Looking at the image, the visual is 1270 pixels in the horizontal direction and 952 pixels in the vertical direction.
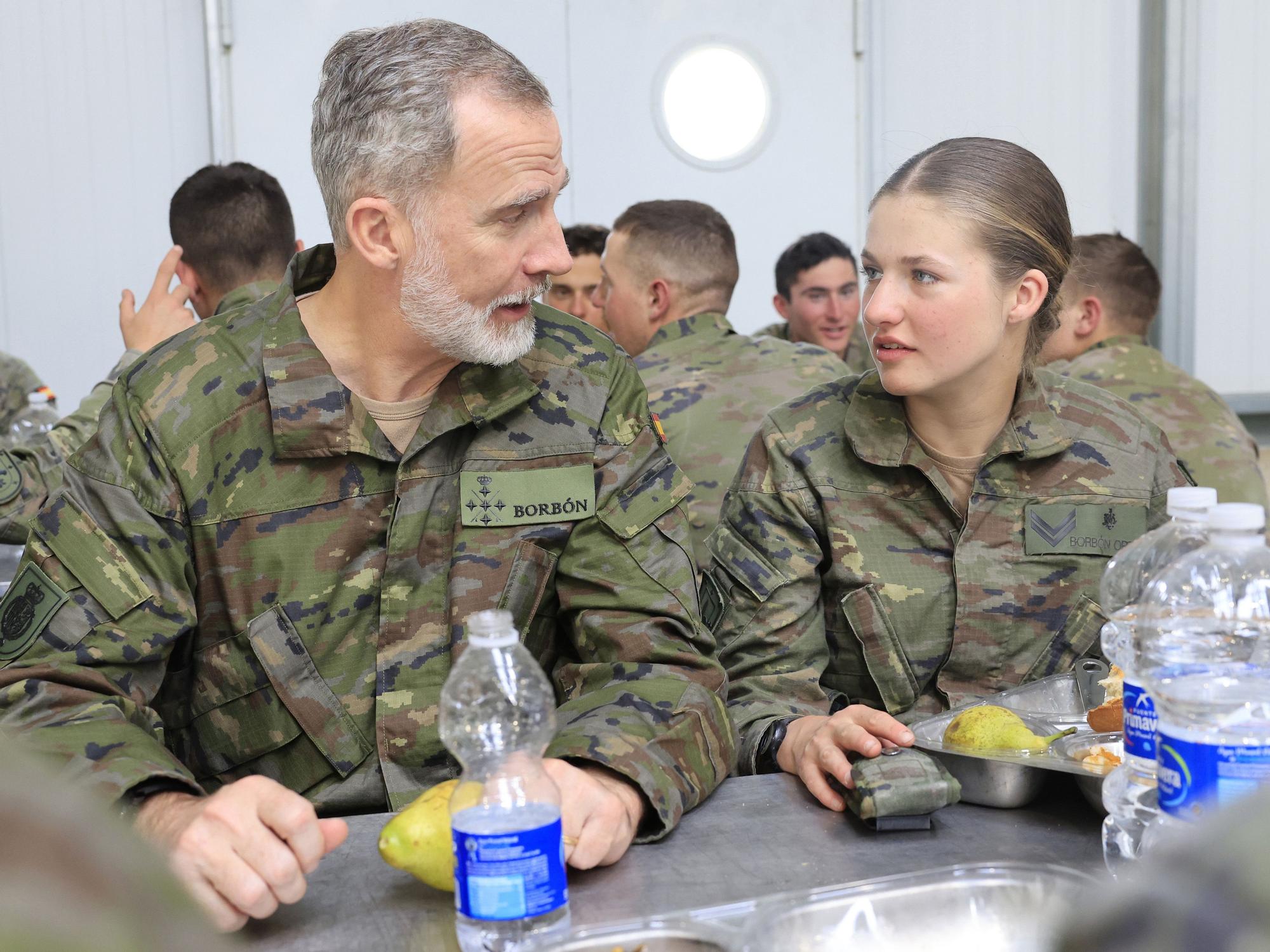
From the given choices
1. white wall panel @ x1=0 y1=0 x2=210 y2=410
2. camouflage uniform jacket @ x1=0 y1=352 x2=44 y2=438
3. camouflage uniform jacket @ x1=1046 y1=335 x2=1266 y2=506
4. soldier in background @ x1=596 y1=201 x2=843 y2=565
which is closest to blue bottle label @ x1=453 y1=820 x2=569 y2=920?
soldier in background @ x1=596 y1=201 x2=843 y2=565

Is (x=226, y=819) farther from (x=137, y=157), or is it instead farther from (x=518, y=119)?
(x=137, y=157)

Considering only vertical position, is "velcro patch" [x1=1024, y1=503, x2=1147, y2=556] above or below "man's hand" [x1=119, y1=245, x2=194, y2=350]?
below

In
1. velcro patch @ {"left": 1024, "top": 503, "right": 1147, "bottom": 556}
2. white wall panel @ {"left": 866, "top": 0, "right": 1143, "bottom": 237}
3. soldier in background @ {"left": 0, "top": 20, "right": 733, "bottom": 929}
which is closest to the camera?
soldier in background @ {"left": 0, "top": 20, "right": 733, "bottom": 929}

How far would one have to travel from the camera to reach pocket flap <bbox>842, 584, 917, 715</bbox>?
177 centimetres

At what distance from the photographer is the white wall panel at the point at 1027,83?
18.7ft

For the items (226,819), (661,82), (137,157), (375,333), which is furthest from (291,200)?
(226,819)

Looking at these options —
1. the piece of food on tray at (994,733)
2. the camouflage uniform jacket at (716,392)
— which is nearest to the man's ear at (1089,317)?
the camouflage uniform jacket at (716,392)

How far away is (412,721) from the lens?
151 centimetres

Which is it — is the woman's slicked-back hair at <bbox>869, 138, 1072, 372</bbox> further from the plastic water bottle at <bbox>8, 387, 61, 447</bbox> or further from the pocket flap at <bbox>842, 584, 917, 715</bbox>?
the plastic water bottle at <bbox>8, 387, 61, 447</bbox>

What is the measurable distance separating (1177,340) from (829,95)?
6.64ft

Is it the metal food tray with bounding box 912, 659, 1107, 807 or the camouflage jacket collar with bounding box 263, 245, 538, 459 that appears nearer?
the metal food tray with bounding box 912, 659, 1107, 807

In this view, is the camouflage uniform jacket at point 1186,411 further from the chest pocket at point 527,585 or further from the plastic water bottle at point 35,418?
the plastic water bottle at point 35,418

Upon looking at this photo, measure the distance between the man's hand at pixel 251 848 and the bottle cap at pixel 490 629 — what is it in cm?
21

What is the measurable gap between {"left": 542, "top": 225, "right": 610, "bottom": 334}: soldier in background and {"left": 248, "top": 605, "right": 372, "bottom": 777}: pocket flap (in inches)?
137
